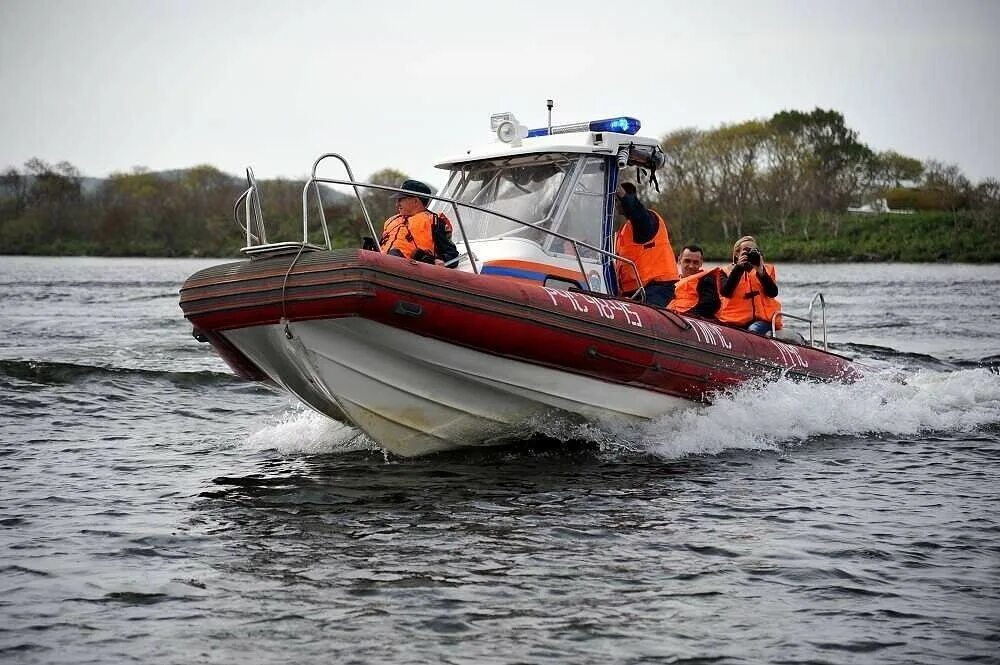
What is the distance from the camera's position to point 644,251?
932cm

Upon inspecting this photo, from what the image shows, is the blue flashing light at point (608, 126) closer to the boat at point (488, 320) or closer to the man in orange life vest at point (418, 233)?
the boat at point (488, 320)

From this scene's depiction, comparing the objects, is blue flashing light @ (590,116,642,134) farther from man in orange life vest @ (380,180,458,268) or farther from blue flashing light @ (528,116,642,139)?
man in orange life vest @ (380,180,458,268)

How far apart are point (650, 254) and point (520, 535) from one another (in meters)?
3.78

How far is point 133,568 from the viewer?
559 centimetres

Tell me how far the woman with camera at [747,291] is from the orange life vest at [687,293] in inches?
13.4

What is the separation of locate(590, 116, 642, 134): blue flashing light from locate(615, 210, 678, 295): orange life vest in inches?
26.8

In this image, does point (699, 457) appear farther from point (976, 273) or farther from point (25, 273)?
point (25, 273)

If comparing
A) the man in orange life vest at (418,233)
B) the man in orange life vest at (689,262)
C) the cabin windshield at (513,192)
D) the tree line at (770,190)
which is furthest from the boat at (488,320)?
the tree line at (770,190)

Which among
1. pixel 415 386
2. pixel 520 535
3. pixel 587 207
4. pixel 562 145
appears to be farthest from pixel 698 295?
pixel 520 535

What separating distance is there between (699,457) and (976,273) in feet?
113

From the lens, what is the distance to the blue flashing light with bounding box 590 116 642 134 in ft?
29.4

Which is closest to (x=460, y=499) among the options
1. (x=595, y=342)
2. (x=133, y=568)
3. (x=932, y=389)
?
(x=595, y=342)

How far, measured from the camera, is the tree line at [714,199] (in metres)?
57.5

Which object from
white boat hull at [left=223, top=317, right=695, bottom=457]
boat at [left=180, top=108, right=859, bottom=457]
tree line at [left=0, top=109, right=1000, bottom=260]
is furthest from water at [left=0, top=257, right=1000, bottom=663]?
tree line at [left=0, top=109, right=1000, bottom=260]
